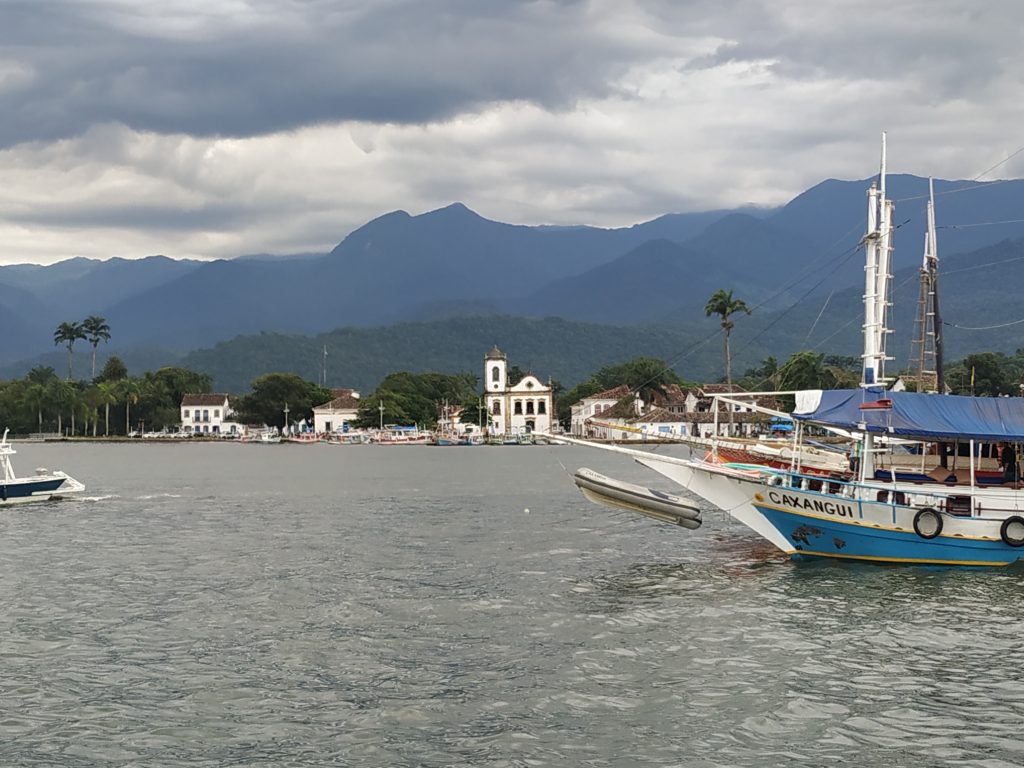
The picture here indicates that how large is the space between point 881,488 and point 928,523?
5.54 feet

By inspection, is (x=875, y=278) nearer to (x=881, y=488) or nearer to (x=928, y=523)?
(x=881, y=488)

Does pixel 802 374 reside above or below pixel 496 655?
above

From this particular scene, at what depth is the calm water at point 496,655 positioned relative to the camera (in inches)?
660

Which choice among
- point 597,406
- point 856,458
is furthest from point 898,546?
point 597,406

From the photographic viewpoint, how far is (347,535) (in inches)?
1697

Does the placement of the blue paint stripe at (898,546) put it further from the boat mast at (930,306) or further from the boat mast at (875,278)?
the boat mast at (930,306)

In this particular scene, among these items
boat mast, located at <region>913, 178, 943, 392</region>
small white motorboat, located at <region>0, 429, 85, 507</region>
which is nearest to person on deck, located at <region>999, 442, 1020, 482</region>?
boat mast, located at <region>913, 178, 943, 392</region>

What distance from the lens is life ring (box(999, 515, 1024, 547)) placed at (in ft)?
103

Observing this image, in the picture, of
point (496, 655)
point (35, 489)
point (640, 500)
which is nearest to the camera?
point (496, 655)

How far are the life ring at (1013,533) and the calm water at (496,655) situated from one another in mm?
1051

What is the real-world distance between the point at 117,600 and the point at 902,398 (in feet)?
73.5

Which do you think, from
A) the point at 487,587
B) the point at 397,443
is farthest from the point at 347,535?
the point at 397,443

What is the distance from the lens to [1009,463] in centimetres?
3388

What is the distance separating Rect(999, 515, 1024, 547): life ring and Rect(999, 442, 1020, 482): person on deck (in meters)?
2.29
